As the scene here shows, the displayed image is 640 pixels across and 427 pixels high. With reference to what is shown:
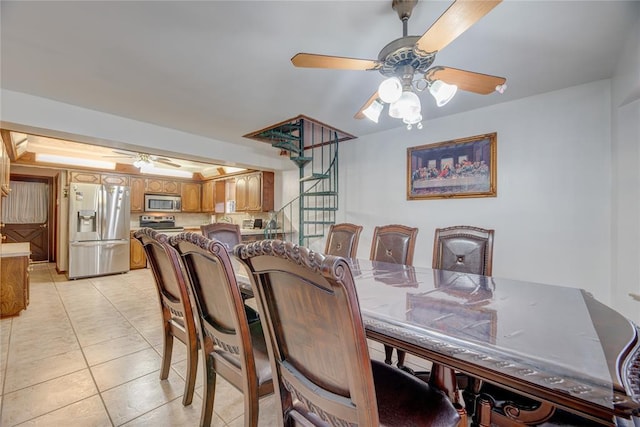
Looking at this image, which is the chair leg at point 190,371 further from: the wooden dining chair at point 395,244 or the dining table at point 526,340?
the wooden dining chair at point 395,244

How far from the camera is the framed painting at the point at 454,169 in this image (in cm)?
295

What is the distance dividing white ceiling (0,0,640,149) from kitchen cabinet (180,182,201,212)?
12.7 ft

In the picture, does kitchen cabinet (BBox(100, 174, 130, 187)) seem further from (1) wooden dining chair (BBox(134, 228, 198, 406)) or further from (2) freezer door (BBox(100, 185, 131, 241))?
(1) wooden dining chair (BBox(134, 228, 198, 406))

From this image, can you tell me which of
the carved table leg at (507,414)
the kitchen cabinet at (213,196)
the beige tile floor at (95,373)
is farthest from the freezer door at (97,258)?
the carved table leg at (507,414)

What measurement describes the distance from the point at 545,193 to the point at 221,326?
3114mm

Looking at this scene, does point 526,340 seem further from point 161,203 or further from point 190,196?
point 190,196

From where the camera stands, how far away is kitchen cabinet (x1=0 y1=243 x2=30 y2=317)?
288cm

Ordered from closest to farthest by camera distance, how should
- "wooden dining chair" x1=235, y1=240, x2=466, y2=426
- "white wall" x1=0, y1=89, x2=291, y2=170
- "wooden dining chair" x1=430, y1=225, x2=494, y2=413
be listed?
"wooden dining chair" x1=235, y1=240, x2=466, y2=426 → "wooden dining chair" x1=430, y1=225, x2=494, y2=413 → "white wall" x1=0, y1=89, x2=291, y2=170

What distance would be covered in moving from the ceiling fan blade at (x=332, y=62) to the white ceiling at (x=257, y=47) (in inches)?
12.5

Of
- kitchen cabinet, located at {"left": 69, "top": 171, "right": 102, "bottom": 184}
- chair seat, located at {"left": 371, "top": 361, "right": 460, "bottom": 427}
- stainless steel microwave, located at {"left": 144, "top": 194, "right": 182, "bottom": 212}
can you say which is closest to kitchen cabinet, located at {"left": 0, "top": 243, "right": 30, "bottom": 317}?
kitchen cabinet, located at {"left": 69, "top": 171, "right": 102, "bottom": 184}

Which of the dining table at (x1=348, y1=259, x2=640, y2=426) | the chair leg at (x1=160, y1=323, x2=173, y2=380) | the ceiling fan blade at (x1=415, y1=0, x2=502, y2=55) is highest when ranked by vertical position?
the ceiling fan blade at (x1=415, y1=0, x2=502, y2=55)

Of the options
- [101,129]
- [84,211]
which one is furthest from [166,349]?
[84,211]

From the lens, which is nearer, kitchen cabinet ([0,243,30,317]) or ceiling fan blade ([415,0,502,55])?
ceiling fan blade ([415,0,502,55])

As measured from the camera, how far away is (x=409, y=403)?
932 millimetres
